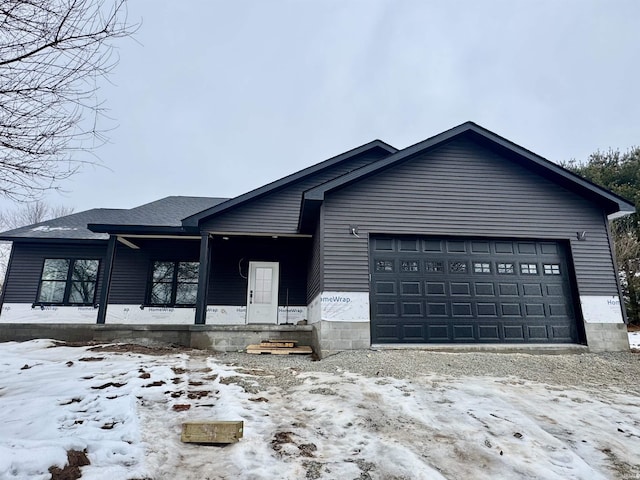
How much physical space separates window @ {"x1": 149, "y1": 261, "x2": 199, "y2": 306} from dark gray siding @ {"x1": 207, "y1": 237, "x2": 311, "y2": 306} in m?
1.01

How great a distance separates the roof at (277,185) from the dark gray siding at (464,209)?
2770 mm

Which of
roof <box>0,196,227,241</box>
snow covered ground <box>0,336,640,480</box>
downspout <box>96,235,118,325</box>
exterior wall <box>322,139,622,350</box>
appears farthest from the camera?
roof <box>0,196,227,241</box>

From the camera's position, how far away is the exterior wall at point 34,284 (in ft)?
37.3

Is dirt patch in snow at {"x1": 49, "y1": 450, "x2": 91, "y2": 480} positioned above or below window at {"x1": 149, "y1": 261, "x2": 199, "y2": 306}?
below

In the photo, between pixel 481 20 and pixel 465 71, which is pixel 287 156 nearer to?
pixel 465 71

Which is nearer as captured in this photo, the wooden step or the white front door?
the wooden step

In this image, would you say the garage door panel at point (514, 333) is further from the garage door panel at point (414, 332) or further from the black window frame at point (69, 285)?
the black window frame at point (69, 285)

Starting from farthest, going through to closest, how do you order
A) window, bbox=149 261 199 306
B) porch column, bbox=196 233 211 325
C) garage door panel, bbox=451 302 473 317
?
window, bbox=149 261 199 306
porch column, bbox=196 233 211 325
garage door panel, bbox=451 302 473 317

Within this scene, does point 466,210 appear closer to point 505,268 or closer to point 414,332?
point 505,268

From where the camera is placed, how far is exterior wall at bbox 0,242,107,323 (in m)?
11.4

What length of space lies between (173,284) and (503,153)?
415 inches

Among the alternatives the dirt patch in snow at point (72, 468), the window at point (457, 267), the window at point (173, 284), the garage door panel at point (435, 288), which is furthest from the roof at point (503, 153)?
the dirt patch in snow at point (72, 468)

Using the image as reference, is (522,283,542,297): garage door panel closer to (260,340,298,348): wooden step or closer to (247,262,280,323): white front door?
(260,340,298,348): wooden step

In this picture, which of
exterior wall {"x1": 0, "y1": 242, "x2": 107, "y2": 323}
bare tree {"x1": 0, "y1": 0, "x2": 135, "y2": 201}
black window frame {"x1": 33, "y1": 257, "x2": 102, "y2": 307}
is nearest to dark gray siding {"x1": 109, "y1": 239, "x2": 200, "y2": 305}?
exterior wall {"x1": 0, "y1": 242, "x2": 107, "y2": 323}
